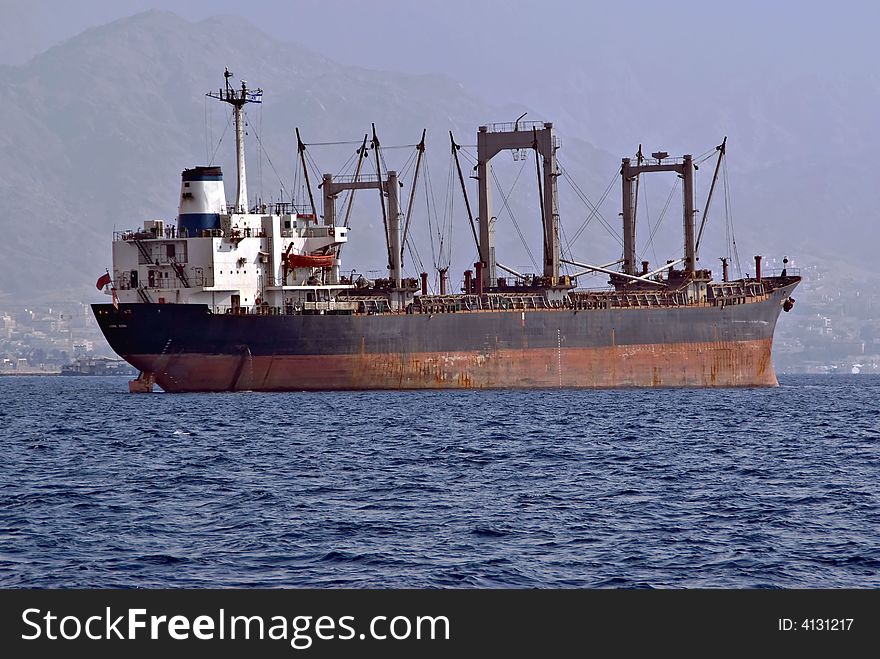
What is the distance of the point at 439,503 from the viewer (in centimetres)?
3155

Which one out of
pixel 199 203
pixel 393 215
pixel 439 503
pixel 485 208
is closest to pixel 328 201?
pixel 393 215

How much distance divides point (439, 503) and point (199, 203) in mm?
45121

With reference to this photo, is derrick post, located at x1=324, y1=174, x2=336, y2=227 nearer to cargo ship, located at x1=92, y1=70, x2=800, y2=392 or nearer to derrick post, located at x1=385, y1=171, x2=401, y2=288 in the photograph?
cargo ship, located at x1=92, y1=70, x2=800, y2=392

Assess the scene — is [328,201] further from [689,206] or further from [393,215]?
[689,206]

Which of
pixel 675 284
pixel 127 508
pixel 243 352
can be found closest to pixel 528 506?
pixel 127 508

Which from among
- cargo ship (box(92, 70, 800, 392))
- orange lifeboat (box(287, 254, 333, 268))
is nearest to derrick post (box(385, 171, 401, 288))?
cargo ship (box(92, 70, 800, 392))

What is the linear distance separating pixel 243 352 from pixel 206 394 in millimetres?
2841

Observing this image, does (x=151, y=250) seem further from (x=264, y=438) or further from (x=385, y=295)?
(x=264, y=438)

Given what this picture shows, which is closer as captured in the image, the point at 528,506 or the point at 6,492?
the point at 528,506

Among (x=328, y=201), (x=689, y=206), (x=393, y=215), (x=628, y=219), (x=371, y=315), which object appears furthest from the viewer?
(x=628, y=219)
